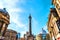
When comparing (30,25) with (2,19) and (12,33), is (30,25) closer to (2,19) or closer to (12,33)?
(12,33)

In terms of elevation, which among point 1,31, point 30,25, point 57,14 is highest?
point 30,25

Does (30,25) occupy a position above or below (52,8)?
above

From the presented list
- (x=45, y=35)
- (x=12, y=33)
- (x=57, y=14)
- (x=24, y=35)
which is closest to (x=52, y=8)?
(x=57, y=14)

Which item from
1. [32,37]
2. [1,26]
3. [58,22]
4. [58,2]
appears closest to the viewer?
[1,26]

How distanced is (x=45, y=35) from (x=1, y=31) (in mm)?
34843

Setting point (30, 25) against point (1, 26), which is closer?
point (1, 26)

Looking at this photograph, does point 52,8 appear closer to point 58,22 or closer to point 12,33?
point 58,22

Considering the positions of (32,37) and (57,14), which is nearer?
(57,14)

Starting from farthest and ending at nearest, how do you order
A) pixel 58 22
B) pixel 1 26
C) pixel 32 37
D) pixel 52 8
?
1. pixel 32 37
2. pixel 52 8
3. pixel 58 22
4. pixel 1 26

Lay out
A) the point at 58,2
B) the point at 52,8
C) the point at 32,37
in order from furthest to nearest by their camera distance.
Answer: the point at 32,37
the point at 52,8
the point at 58,2

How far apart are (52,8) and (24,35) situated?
97.4 ft

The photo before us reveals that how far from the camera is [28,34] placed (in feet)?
A: 164

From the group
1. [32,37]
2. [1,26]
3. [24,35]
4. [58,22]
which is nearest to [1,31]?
[1,26]

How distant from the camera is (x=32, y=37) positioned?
47.9 m
